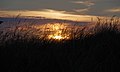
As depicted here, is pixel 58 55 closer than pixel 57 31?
Yes

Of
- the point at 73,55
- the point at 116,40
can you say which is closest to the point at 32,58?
the point at 73,55

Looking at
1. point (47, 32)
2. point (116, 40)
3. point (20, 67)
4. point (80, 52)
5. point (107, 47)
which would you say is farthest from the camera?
point (47, 32)

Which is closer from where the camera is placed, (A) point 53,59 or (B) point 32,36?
(A) point 53,59

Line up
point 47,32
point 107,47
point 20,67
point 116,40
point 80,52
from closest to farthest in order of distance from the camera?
point 20,67
point 80,52
point 107,47
point 116,40
point 47,32

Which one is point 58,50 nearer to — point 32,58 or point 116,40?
point 32,58

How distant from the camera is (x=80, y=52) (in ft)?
23.4

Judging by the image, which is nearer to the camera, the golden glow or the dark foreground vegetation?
the dark foreground vegetation

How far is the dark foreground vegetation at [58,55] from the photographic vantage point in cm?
627

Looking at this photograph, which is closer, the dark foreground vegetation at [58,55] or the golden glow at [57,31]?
the dark foreground vegetation at [58,55]

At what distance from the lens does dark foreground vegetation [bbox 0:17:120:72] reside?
6.27 m

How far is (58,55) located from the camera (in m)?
6.88

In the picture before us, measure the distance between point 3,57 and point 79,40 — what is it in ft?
9.42

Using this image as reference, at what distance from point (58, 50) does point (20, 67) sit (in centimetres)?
139

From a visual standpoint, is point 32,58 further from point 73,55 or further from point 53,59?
point 73,55
